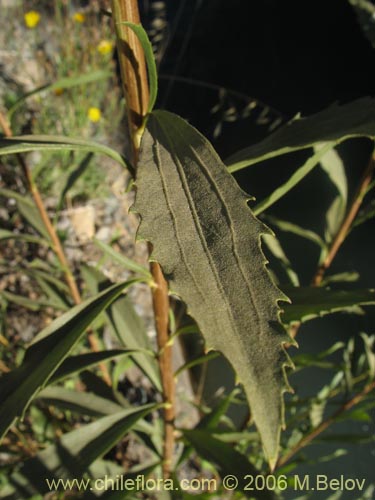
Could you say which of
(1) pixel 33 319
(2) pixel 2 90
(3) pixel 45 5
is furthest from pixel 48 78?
(1) pixel 33 319

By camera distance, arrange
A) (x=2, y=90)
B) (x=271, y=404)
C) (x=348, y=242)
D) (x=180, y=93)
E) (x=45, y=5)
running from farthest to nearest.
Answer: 1. (x=45, y=5)
2. (x=2, y=90)
3. (x=180, y=93)
4. (x=348, y=242)
5. (x=271, y=404)

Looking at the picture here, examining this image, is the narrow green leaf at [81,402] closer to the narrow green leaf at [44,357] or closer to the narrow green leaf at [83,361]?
the narrow green leaf at [83,361]

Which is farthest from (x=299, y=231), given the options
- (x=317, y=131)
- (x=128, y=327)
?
(x=317, y=131)

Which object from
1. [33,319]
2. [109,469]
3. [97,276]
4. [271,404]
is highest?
[271,404]

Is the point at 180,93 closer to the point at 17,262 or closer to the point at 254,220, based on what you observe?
the point at 17,262

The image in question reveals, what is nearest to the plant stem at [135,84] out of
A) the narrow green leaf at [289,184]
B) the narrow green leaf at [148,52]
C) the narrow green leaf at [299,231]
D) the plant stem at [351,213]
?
the narrow green leaf at [148,52]

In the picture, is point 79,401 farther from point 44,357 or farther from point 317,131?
point 317,131
